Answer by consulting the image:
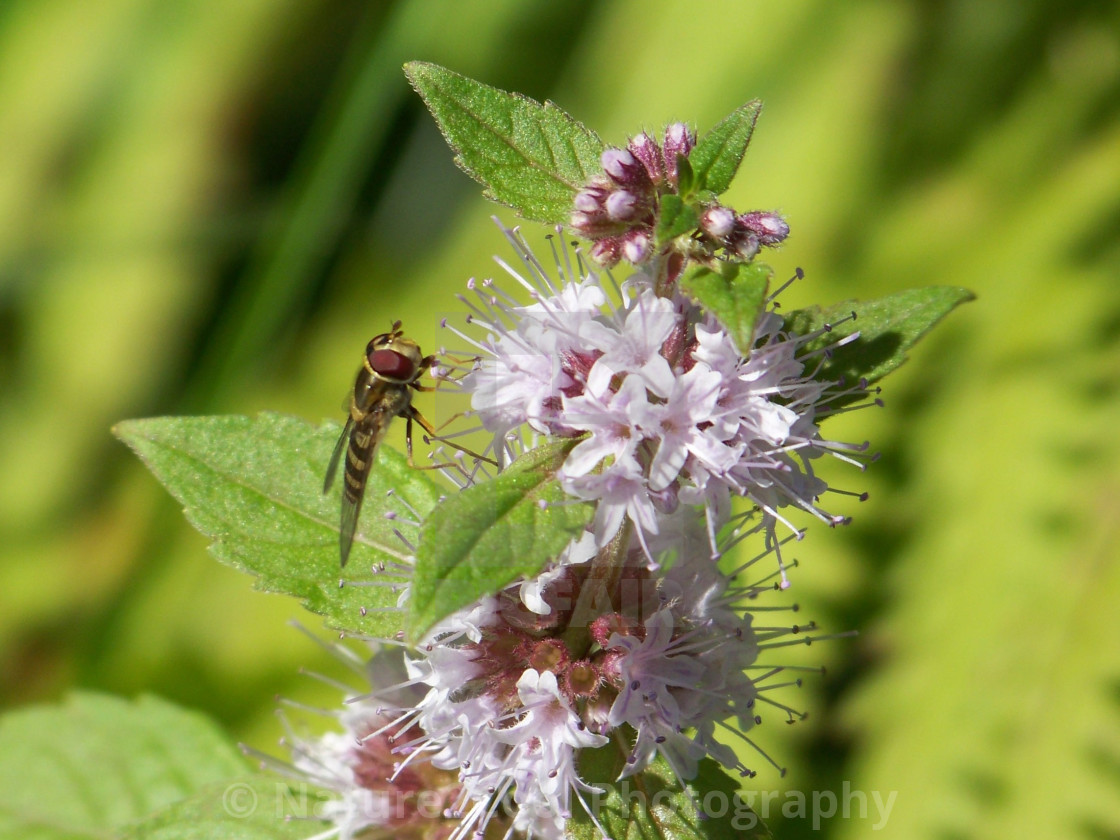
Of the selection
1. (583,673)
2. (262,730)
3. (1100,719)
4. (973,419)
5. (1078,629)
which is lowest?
(262,730)

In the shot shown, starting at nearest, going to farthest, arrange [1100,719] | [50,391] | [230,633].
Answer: [1100,719]
[230,633]
[50,391]

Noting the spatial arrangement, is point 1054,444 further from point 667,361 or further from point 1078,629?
point 667,361

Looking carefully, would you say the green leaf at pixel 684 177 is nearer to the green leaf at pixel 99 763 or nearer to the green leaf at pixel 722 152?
the green leaf at pixel 722 152

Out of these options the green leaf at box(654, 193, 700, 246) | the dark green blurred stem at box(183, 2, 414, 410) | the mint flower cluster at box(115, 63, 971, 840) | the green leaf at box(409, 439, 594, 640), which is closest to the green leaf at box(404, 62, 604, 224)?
the mint flower cluster at box(115, 63, 971, 840)

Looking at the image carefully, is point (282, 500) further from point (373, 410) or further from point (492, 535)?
point (492, 535)

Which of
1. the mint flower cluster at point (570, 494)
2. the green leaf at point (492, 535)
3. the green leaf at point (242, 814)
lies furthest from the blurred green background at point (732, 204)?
the green leaf at point (492, 535)

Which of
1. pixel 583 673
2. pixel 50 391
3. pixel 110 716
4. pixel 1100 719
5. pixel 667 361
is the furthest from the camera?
pixel 50 391

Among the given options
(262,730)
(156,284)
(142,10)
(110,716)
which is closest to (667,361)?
(110,716)

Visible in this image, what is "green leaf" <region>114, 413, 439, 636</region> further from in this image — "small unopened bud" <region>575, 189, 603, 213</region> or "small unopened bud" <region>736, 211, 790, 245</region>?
"small unopened bud" <region>736, 211, 790, 245</region>
